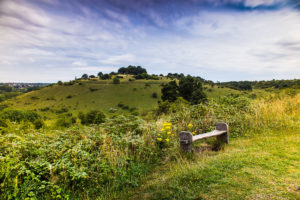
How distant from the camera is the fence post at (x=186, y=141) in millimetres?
3895

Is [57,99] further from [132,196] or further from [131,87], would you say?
[132,196]

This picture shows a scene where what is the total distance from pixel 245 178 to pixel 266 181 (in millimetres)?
296

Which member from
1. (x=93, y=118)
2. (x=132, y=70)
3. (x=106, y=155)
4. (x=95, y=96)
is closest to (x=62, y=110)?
(x=95, y=96)

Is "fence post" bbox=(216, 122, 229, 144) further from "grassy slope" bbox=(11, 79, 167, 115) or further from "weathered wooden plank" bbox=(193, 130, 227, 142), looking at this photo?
"grassy slope" bbox=(11, 79, 167, 115)

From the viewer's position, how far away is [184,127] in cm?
597

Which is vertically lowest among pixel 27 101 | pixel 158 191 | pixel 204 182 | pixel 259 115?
pixel 27 101

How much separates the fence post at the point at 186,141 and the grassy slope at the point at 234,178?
28 centimetres

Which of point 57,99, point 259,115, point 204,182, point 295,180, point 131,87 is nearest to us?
point 295,180


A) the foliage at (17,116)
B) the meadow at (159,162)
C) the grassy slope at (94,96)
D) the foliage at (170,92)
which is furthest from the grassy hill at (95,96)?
the meadow at (159,162)

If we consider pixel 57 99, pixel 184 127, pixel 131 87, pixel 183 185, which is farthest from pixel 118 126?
pixel 57 99

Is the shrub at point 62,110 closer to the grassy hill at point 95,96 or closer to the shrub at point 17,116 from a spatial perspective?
the grassy hill at point 95,96

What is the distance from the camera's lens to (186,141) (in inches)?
153

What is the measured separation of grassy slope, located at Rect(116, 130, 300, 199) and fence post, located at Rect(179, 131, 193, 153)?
0.28 m

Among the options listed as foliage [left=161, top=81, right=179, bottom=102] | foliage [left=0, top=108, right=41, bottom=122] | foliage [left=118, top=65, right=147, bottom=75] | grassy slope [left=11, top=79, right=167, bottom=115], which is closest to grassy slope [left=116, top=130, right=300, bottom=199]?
foliage [left=0, top=108, right=41, bottom=122]
